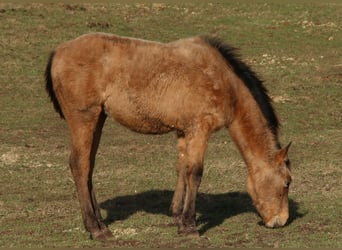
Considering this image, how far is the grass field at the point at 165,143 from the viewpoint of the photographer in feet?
36.4

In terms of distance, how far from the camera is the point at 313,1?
29.8 meters

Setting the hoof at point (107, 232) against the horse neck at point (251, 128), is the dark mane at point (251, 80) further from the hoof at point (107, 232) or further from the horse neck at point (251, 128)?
the hoof at point (107, 232)

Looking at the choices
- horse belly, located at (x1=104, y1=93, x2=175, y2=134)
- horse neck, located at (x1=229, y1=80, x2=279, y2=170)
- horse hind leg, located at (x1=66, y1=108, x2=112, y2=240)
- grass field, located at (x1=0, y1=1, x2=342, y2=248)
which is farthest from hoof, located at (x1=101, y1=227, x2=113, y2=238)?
horse neck, located at (x1=229, y1=80, x2=279, y2=170)

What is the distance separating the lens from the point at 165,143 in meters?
16.9

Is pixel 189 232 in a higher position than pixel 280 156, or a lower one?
lower

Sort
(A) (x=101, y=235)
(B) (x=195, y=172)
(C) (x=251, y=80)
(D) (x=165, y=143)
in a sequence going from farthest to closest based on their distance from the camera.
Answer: (D) (x=165, y=143)
(C) (x=251, y=80)
(B) (x=195, y=172)
(A) (x=101, y=235)

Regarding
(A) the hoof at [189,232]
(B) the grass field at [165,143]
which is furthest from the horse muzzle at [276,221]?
(A) the hoof at [189,232]

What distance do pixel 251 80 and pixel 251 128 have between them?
0.63m

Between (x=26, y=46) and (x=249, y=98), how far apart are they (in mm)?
14710

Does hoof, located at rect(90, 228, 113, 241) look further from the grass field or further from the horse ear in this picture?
the horse ear

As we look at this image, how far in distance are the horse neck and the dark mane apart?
0.08 m

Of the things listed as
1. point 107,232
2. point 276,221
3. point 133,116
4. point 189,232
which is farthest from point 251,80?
point 107,232

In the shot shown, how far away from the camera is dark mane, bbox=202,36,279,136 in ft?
36.8

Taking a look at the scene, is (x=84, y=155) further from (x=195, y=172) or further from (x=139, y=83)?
(x=195, y=172)
